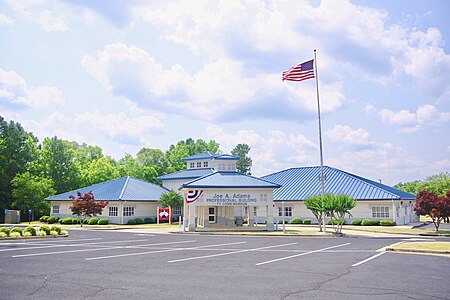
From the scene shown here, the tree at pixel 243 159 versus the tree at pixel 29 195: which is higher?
the tree at pixel 243 159

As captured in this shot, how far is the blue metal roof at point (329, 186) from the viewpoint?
46.3 m

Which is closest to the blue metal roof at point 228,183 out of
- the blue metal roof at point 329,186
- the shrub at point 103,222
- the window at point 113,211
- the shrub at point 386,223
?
the blue metal roof at point 329,186

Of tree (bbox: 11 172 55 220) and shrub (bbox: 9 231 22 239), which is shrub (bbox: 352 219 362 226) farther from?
tree (bbox: 11 172 55 220)

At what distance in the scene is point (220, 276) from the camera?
12.0m

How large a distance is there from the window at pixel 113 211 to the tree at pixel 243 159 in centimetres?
6221

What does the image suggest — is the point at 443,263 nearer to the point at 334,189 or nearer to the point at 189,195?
the point at 189,195

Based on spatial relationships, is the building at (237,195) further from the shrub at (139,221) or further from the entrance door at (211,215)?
the shrub at (139,221)

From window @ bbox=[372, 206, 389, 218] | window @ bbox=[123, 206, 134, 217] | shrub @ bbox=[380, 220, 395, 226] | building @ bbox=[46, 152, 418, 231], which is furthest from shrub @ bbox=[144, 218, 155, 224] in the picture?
shrub @ bbox=[380, 220, 395, 226]

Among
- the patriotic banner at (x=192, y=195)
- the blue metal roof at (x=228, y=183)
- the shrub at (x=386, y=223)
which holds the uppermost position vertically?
the blue metal roof at (x=228, y=183)

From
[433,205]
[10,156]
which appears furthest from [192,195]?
[10,156]

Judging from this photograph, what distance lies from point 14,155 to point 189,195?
41.7m

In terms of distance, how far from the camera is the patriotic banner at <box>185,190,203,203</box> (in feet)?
120

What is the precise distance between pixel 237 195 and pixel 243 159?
74772mm

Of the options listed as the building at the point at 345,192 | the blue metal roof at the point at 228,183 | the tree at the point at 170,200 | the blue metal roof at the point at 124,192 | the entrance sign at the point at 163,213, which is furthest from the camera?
the blue metal roof at the point at 124,192
